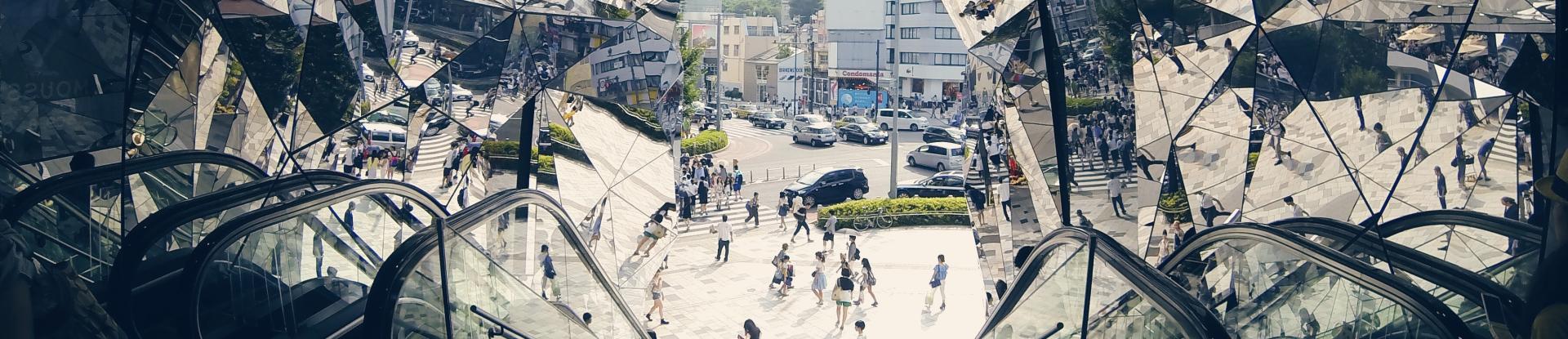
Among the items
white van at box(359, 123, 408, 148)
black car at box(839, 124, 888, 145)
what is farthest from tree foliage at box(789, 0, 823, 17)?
white van at box(359, 123, 408, 148)

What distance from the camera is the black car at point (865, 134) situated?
2958 centimetres

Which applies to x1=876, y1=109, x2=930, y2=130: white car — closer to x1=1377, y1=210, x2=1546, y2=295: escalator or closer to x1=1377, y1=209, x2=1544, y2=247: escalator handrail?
x1=1377, y1=209, x2=1544, y2=247: escalator handrail

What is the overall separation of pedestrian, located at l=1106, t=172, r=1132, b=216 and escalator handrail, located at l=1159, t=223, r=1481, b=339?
2.99 feet

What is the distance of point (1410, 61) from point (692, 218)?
14.3 meters

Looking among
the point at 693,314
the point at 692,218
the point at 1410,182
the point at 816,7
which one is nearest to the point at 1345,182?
the point at 1410,182

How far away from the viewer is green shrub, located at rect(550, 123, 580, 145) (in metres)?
8.02

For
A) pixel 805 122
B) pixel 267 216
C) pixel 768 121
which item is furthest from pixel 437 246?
pixel 768 121

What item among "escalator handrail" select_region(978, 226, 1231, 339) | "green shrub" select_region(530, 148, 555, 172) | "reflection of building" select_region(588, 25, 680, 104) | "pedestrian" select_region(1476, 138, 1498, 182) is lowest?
"escalator handrail" select_region(978, 226, 1231, 339)

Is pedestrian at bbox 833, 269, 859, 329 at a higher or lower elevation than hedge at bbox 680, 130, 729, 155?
lower

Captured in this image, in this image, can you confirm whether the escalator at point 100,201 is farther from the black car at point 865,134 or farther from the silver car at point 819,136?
the black car at point 865,134

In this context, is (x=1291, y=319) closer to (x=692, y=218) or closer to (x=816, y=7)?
(x=692, y=218)

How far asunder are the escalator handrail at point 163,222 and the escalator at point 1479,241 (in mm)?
5916

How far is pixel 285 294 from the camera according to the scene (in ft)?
19.4

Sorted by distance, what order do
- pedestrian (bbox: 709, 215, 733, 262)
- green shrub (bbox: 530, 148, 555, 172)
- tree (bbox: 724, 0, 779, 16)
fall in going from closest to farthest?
green shrub (bbox: 530, 148, 555, 172), pedestrian (bbox: 709, 215, 733, 262), tree (bbox: 724, 0, 779, 16)
